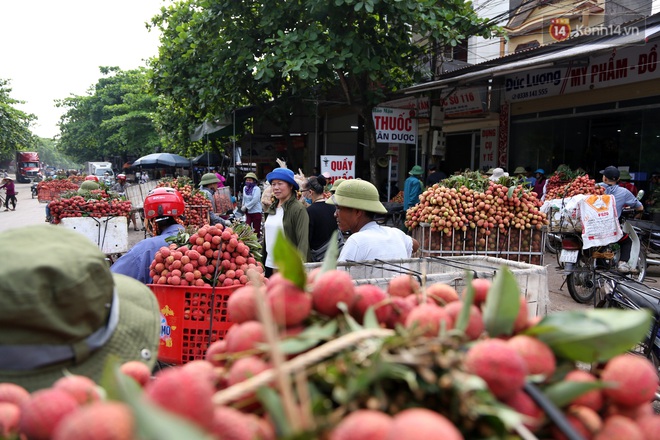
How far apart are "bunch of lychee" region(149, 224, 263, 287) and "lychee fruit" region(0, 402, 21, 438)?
2.00 meters

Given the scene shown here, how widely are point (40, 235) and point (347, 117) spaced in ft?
56.9

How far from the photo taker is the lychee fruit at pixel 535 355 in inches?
47.0

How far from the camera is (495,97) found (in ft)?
46.1

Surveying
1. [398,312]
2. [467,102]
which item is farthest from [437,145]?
[398,312]

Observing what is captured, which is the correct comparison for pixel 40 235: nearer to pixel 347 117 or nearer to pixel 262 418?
pixel 262 418

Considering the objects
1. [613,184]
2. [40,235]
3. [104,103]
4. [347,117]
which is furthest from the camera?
[104,103]

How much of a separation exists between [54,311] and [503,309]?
1.20 meters

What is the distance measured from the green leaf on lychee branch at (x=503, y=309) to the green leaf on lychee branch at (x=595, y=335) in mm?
58

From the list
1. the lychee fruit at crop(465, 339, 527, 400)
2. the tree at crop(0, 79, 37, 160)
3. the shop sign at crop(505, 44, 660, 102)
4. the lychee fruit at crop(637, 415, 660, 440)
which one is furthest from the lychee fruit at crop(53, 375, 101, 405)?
the tree at crop(0, 79, 37, 160)

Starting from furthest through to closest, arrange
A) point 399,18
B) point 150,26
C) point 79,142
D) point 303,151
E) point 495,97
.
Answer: point 79,142, point 303,151, point 150,26, point 495,97, point 399,18

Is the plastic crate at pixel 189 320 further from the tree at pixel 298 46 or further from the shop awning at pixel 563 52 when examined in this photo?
the tree at pixel 298 46

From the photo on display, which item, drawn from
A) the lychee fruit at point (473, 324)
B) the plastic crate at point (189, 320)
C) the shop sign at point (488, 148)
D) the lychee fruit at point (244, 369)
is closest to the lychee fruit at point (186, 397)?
the lychee fruit at point (244, 369)

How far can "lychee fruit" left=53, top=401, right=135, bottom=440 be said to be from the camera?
85cm

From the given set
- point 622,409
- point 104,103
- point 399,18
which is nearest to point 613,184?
point 399,18
